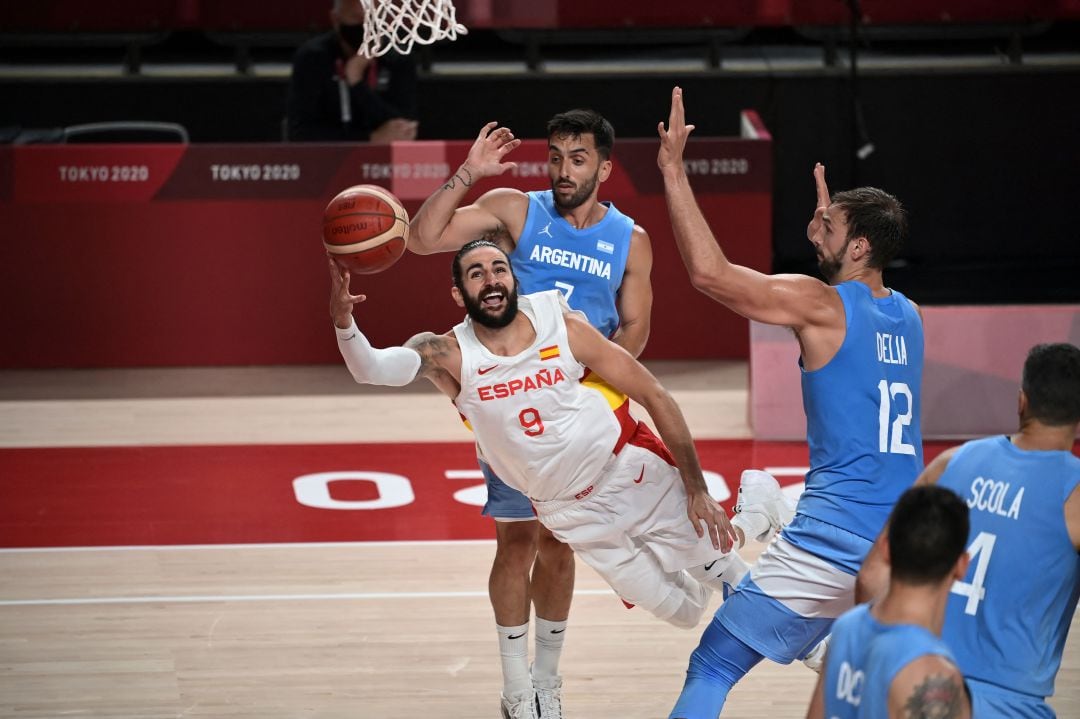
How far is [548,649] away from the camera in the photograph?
17.2 feet

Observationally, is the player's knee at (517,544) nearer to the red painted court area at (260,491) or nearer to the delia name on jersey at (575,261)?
the delia name on jersey at (575,261)

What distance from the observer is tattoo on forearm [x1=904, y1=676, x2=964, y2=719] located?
2885mm

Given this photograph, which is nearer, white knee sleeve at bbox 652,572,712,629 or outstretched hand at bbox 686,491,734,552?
outstretched hand at bbox 686,491,734,552

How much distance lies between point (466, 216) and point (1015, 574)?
2.69 metres

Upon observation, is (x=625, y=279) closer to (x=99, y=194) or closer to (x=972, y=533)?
(x=972, y=533)

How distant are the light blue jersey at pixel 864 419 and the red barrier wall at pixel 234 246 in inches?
228

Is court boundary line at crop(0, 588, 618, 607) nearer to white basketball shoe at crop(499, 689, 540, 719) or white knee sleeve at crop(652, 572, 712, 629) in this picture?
white basketball shoe at crop(499, 689, 540, 719)

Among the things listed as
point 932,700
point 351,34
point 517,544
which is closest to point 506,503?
point 517,544

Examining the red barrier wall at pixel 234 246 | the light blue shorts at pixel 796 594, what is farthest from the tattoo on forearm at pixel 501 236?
the red barrier wall at pixel 234 246

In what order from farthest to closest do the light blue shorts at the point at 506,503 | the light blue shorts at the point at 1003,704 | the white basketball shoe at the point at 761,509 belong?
the light blue shorts at the point at 506,503, the white basketball shoe at the point at 761,509, the light blue shorts at the point at 1003,704

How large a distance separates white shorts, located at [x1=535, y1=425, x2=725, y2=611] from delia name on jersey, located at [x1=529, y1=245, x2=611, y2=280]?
2.79 ft

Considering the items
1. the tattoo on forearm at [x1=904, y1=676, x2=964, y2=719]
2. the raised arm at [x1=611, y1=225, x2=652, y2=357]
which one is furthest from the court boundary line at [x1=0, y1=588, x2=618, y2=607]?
the tattoo on forearm at [x1=904, y1=676, x2=964, y2=719]

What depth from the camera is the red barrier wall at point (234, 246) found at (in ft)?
33.4

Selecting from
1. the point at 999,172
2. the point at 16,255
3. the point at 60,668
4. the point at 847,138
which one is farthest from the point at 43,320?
the point at 999,172
